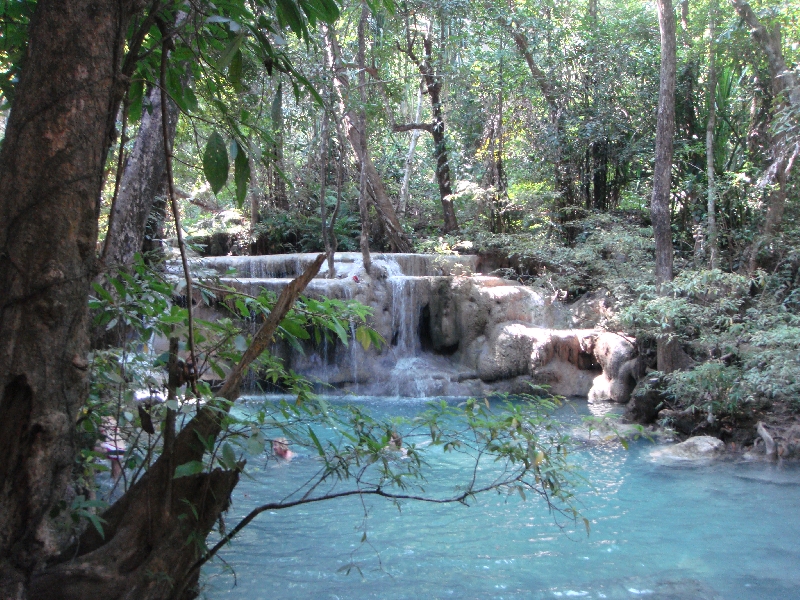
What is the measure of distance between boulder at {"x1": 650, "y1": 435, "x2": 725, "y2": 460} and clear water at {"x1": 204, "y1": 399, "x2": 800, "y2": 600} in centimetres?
62

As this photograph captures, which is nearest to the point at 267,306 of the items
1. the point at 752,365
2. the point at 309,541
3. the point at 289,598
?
the point at 289,598

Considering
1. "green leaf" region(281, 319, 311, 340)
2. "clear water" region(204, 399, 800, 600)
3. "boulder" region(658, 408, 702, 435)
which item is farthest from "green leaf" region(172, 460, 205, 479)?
"boulder" region(658, 408, 702, 435)

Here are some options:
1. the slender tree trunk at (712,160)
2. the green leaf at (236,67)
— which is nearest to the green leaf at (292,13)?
the green leaf at (236,67)

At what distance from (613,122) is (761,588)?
36.4 feet

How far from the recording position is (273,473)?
259 inches

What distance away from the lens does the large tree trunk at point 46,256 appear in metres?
1.31

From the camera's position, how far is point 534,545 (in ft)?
16.3

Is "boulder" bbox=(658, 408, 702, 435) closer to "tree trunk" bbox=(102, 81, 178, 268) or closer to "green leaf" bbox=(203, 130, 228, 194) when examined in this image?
"tree trunk" bbox=(102, 81, 178, 268)

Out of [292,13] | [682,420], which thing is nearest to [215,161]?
[292,13]

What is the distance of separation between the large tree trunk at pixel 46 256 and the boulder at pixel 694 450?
740 cm

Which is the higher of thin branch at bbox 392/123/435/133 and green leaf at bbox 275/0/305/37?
thin branch at bbox 392/123/435/133

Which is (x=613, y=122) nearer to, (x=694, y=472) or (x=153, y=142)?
(x=694, y=472)

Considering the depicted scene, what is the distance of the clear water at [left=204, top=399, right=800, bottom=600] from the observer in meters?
4.21

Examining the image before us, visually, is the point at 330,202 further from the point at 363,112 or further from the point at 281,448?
the point at 281,448
